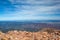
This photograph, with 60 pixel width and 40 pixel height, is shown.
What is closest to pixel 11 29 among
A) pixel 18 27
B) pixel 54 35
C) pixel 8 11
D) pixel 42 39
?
pixel 18 27

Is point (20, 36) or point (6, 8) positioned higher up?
point (6, 8)

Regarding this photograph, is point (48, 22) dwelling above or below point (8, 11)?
below

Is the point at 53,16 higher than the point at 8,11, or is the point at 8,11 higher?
the point at 8,11

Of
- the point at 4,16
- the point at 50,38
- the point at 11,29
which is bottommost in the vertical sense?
the point at 50,38

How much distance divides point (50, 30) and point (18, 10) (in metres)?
0.72

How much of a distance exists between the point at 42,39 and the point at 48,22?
35cm

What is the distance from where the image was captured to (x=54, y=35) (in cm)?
333

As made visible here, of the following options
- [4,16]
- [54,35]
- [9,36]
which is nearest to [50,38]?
[54,35]

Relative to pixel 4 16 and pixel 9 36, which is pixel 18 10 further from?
pixel 9 36

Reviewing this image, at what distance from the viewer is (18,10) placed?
3.39 metres

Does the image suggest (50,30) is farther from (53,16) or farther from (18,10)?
(18,10)

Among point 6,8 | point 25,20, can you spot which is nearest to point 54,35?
point 25,20

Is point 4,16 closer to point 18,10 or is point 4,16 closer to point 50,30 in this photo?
point 18,10

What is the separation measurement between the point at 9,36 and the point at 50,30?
78 cm
